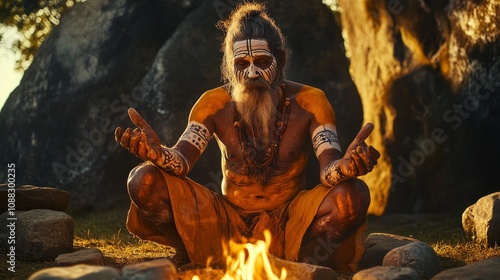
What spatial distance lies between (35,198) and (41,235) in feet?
2.62

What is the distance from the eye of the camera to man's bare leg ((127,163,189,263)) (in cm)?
518

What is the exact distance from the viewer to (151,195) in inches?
205

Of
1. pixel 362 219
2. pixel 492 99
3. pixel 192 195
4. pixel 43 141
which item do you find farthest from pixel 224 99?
pixel 43 141

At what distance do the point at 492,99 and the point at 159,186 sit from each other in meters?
4.29

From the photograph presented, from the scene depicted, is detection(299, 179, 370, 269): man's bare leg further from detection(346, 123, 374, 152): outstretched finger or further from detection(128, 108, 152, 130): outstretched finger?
detection(128, 108, 152, 130): outstretched finger

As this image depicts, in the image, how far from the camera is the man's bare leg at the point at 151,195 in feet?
17.0

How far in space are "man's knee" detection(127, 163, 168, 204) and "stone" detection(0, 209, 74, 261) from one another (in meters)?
1.15

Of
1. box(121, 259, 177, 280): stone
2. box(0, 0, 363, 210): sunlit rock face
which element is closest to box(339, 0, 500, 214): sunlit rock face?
box(0, 0, 363, 210): sunlit rock face

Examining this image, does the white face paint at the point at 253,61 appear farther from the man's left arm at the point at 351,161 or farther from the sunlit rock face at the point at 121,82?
the sunlit rock face at the point at 121,82

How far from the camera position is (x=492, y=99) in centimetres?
820

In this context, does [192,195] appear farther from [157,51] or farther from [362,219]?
[157,51]

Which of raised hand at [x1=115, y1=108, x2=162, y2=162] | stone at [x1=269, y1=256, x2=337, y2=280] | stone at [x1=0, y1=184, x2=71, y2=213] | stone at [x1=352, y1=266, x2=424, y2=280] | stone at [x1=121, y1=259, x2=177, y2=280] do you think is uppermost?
raised hand at [x1=115, y1=108, x2=162, y2=162]

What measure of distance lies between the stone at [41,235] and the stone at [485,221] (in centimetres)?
320

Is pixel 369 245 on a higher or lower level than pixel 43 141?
lower
